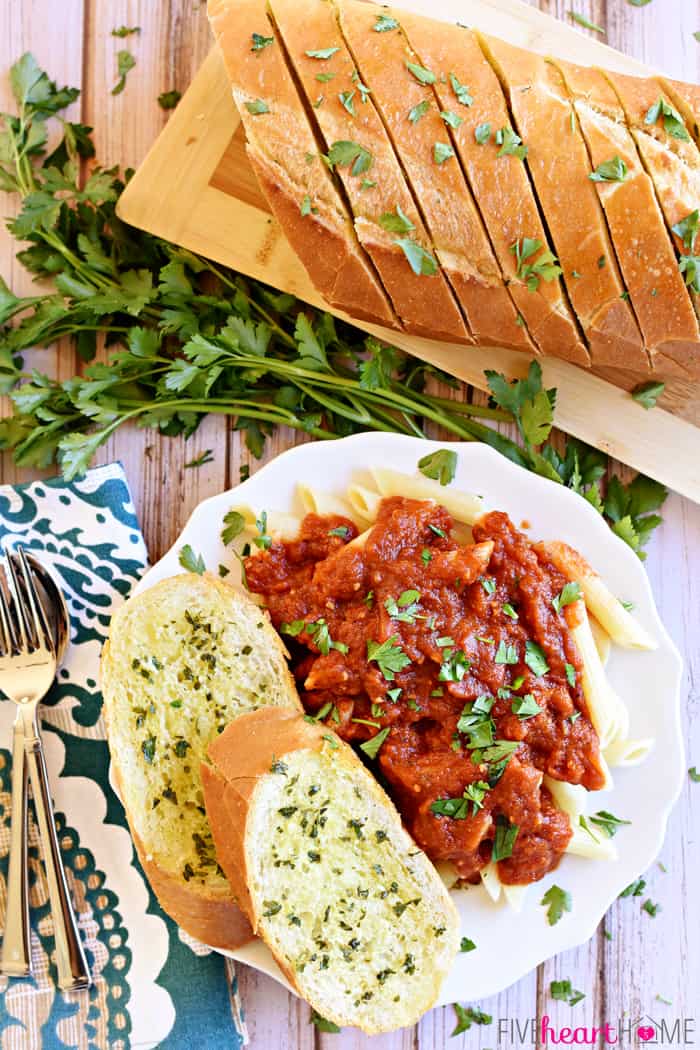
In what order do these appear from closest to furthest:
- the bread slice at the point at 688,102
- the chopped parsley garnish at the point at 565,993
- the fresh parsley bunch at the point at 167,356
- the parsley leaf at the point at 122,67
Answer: the bread slice at the point at 688,102 → the fresh parsley bunch at the point at 167,356 → the chopped parsley garnish at the point at 565,993 → the parsley leaf at the point at 122,67

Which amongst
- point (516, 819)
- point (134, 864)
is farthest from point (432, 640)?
point (134, 864)

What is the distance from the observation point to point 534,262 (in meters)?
3.21

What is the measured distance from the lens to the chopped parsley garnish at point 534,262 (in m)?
3.18

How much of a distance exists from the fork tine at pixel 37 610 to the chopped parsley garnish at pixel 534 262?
6.88 ft

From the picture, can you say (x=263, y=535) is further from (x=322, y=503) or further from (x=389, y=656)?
(x=389, y=656)

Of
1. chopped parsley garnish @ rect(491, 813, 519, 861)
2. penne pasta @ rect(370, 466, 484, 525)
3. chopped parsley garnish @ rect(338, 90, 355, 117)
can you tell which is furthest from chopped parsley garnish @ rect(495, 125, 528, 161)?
chopped parsley garnish @ rect(491, 813, 519, 861)

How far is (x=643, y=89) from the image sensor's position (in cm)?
324

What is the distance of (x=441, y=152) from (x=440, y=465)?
108 cm

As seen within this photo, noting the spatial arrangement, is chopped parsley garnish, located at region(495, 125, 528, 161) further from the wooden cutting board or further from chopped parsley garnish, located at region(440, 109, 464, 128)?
the wooden cutting board

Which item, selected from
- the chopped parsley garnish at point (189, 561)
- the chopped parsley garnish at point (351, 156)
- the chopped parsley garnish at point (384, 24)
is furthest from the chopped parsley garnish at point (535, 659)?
the chopped parsley garnish at point (384, 24)

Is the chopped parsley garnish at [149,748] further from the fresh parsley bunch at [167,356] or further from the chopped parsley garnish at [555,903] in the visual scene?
the chopped parsley garnish at [555,903]

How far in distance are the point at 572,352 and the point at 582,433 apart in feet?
1.40

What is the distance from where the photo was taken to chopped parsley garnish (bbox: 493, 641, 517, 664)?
321 centimetres

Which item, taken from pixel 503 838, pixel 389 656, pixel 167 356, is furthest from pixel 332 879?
pixel 167 356
